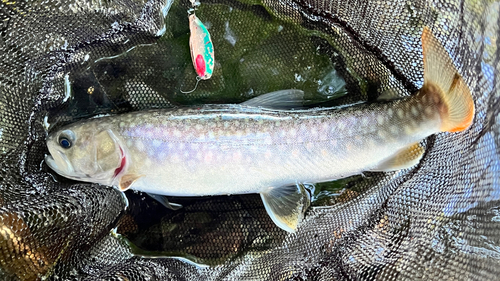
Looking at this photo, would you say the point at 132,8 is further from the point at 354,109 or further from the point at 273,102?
the point at 354,109

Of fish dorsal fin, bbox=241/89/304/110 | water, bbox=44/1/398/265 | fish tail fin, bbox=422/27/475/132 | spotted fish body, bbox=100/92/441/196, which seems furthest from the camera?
water, bbox=44/1/398/265

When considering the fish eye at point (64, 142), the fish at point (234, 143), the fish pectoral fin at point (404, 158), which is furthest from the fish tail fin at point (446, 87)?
the fish eye at point (64, 142)

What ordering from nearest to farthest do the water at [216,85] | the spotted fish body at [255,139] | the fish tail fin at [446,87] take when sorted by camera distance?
the fish tail fin at [446,87] → the spotted fish body at [255,139] → the water at [216,85]

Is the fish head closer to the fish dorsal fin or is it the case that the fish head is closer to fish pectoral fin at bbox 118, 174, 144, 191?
fish pectoral fin at bbox 118, 174, 144, 191

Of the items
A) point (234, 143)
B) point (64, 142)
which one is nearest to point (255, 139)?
point (234, 143)

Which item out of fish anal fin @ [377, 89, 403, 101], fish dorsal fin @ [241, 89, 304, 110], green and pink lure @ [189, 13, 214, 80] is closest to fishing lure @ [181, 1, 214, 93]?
green and pink lure @ [189, 13, 214, 80]

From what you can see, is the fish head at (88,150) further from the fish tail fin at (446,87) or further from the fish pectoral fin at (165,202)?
the fish tail fin at (446,87)

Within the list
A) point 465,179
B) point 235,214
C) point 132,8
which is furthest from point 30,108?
point 465,179

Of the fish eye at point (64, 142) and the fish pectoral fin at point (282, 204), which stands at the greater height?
the fish eye at point (64, 142)
